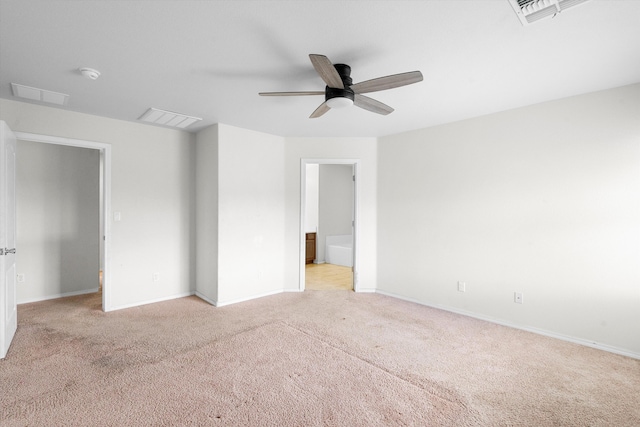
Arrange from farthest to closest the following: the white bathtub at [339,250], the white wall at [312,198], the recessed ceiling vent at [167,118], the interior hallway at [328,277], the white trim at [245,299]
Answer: the white wall at [312,198], the white bathtub at [339,250], the interior hallway at [328,277], the white trim at [245,299], the recessed ceiling vent at [167,118]

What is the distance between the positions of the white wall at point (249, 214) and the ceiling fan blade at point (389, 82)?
90.5 inches

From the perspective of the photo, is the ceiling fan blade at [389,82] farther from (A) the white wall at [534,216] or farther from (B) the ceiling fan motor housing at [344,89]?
(A) the white wall at [534,216]

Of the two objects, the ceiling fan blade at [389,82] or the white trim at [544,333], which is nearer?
the ceiling fan blade at [389,82]

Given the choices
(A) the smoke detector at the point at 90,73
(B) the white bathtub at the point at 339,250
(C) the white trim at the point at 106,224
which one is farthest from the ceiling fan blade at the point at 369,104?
(B) the white bathtub at the point at 339,250

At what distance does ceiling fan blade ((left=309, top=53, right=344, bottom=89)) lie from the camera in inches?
73.7

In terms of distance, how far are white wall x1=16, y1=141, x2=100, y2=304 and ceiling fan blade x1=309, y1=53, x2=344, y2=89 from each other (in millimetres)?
4194

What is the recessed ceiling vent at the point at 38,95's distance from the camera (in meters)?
2.84

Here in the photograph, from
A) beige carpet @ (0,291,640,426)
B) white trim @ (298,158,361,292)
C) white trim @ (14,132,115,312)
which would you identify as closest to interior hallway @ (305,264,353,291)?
white trim @ (298,158,361,292)

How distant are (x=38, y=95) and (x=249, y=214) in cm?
249

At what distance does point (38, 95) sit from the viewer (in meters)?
3.03

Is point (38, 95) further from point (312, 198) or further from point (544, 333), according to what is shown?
point (544, 333)

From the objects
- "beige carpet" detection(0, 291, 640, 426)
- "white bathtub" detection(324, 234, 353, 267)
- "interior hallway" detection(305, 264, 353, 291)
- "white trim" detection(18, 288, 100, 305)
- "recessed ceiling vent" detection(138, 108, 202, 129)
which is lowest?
"beige carpet" detection(0, 291, 640, 426)

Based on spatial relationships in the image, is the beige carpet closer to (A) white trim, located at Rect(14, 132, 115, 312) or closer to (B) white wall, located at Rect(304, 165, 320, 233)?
(A) white trim, located at Rect(14, 132, 115, 312)

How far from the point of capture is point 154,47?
2.15 meters
